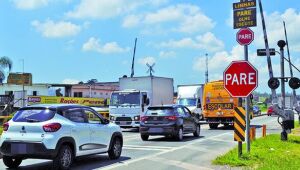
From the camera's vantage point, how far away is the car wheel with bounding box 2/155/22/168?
1164cm

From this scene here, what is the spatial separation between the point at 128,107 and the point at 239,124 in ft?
49.0

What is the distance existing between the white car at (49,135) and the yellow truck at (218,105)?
62.7 ft

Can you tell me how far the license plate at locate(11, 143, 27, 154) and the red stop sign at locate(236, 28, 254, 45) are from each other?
262 inches

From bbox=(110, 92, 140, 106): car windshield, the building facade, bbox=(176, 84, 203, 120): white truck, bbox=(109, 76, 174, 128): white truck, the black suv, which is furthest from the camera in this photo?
the building facade

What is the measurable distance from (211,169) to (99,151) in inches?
129

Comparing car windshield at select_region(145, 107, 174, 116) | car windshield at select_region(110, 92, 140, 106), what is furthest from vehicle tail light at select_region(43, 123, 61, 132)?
car windshield at select_region(110, 92, 140, 106)

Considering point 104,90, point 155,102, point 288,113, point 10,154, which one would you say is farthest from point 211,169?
point 104,90

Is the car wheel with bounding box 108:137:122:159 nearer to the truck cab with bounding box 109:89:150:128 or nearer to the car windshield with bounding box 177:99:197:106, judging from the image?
the truck cab with bounding box 109:89:150:128

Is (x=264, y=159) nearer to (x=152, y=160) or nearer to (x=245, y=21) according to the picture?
(x=152, y=160)

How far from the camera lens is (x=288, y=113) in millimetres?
19875

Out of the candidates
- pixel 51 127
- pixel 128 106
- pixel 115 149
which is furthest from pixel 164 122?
pixel 51 127

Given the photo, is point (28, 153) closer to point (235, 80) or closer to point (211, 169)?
point (211, 169)

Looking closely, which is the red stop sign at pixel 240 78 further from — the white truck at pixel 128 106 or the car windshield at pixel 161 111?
the white truck at pixel 128 106

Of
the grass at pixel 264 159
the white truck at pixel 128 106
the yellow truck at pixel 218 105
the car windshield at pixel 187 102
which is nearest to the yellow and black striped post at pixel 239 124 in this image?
the grass at pixel 264 159
